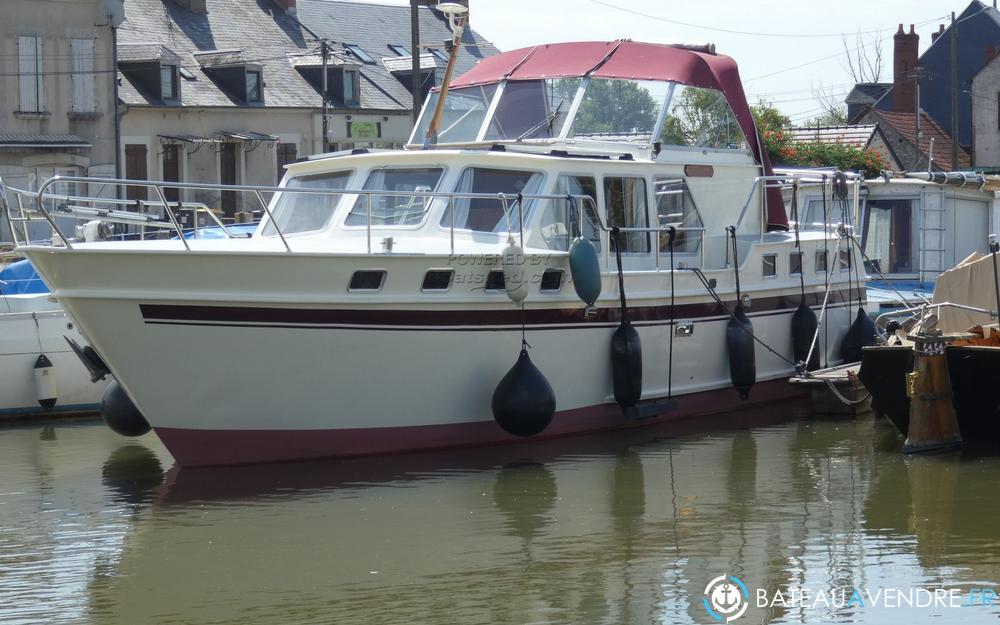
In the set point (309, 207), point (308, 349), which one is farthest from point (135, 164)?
point (308, 349)

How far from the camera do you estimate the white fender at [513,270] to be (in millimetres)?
12445

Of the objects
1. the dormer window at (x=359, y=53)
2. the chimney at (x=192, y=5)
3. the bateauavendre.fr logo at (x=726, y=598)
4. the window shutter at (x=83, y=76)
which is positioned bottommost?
the bateauavendre.fr logo at (x=726, y=598)

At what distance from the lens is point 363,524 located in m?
10.3

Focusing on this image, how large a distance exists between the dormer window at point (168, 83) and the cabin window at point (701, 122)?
24134mm

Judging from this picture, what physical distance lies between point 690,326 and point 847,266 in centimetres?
349

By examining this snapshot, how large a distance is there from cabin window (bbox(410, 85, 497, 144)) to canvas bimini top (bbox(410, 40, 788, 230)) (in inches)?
0.4

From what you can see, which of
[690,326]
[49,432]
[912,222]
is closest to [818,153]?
[912,222]

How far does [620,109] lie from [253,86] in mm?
25895

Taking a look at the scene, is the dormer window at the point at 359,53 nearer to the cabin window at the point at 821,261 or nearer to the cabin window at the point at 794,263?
the cabin window at the point at 821,261

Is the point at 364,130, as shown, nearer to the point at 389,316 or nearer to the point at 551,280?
the point at 551,280

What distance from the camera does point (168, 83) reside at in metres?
37.0

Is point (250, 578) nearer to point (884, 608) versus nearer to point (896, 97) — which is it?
point (884, 608)

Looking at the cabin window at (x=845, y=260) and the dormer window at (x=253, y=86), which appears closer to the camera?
the cabin window at (x=845, y=260)

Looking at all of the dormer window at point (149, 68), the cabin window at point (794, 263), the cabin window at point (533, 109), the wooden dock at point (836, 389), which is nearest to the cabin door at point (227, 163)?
the dormer window at point (149, 68)
